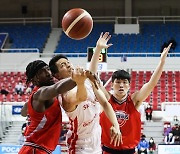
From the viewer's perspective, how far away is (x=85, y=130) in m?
4.39

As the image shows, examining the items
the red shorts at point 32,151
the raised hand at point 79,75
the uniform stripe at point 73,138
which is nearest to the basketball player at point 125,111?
the uniform stripe at point 73,138

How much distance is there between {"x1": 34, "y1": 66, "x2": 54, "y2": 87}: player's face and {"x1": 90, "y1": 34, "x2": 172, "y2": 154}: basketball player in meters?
0.94

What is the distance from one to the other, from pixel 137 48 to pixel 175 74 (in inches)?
127

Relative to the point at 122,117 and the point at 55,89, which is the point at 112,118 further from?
the point at 55,89

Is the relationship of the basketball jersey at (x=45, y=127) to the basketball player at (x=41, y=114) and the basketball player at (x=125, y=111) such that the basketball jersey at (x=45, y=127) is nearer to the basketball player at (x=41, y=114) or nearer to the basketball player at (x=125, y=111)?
the basketball player at (x=41, y=114)

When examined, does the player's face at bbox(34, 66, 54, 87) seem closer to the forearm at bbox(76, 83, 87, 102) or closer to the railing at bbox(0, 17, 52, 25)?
the forearm at bbox(76, 83, 87, 102)

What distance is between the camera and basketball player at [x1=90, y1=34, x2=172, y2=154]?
483 cm

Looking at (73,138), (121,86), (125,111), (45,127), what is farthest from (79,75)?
(125,111)

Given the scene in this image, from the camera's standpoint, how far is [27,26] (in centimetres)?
2788

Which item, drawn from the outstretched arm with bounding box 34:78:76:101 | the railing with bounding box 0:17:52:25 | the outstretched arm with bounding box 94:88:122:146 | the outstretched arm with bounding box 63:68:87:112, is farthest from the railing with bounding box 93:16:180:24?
the outstretched arm with bounding box 34:78:76:101

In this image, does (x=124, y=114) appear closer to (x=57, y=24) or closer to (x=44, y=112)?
(x=44, y=112)

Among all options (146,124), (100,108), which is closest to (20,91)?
(146,124)

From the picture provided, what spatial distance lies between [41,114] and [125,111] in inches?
44.5

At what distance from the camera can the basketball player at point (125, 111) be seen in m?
4.83
